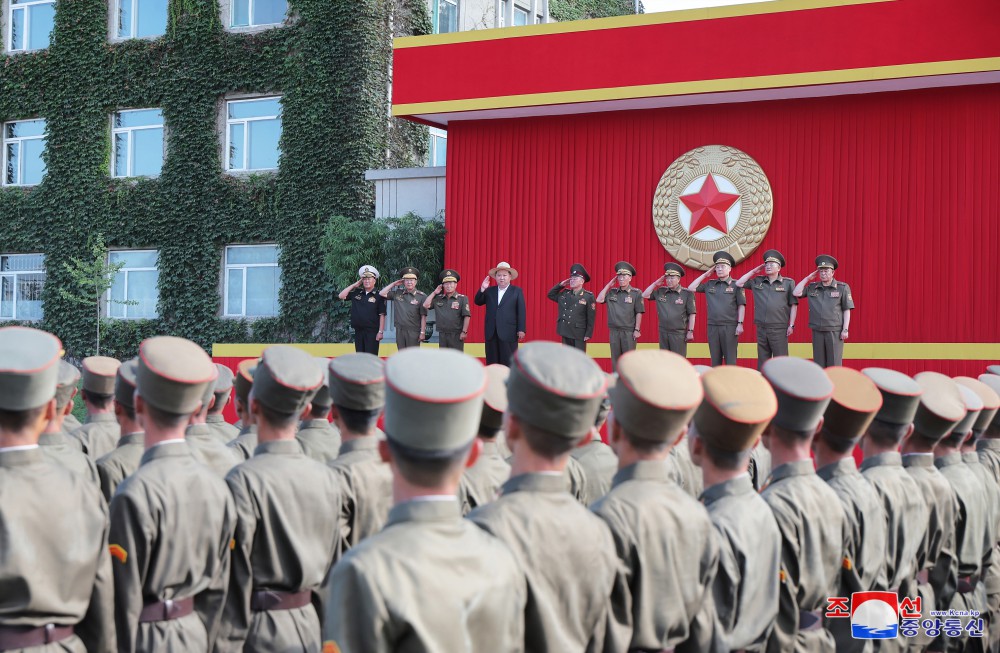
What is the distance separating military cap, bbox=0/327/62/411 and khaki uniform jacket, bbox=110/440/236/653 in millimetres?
489

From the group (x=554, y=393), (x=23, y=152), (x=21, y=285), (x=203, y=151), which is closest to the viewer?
(x=554, y=393)

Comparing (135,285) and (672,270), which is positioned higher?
(672,270)

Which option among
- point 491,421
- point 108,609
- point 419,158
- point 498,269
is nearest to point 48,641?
point 108,609

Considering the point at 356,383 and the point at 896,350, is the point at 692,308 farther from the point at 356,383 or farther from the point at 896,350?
the point at 356,383

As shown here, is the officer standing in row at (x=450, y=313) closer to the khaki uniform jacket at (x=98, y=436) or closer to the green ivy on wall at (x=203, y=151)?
the green ivy on wall at (x=203, y=151)

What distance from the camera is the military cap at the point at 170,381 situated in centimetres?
362

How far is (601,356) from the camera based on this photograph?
1559 centimetres

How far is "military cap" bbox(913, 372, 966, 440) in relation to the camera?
506 cm

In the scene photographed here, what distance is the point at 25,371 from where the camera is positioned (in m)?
3.08

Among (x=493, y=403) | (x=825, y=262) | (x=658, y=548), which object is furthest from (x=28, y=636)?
(x=825, y=262)

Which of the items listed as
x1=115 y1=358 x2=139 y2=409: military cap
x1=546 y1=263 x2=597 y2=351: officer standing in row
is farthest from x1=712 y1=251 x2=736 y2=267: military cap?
x1=115 y1=358 x2=139 y2=409: military cap

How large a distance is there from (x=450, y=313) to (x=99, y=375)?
31.1 feet

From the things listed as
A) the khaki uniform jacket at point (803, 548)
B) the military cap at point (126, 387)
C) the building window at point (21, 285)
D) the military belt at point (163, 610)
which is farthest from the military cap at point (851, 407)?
the building window at point (21, 285)

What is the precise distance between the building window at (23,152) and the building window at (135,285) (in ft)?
8.55
